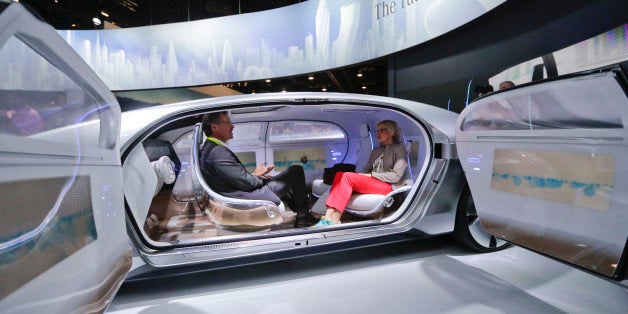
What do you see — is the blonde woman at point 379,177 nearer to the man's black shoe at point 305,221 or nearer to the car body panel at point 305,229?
the man's black shoe at point 305,221

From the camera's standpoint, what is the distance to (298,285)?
2.12 meters

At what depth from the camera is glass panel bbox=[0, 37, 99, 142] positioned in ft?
2.48

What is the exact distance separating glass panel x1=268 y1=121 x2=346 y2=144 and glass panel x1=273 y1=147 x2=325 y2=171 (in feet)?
0.51

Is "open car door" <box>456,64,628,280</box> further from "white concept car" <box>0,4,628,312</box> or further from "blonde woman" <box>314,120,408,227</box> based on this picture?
"blonde woman" <box>314,120,408,227</box>

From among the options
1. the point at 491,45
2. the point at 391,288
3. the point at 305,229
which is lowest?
the point at 391,288

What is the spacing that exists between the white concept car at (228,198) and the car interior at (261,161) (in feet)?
Result: 0.09

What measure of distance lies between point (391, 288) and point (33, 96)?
2005 mm

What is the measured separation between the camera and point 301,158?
4715 millimetres

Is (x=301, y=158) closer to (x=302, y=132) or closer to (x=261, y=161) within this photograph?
(x=302, y=132)

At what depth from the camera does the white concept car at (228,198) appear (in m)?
0.81

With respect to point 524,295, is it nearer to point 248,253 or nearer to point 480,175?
point 480,175

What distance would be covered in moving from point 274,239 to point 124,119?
1230mm

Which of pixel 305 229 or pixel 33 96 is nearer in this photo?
pixel 33 96

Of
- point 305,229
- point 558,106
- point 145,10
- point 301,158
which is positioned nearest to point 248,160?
point 301,158
